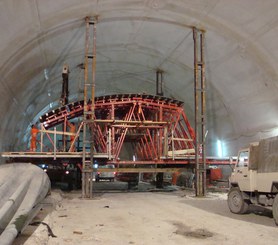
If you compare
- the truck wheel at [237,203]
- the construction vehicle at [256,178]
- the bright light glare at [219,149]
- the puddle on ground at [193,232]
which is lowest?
the puddle on ground at [193,232]

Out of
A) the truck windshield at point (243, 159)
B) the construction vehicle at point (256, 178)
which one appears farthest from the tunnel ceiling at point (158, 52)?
the construction vehicle at point (256, 178)

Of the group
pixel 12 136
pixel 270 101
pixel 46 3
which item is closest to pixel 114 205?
pixel 46 3

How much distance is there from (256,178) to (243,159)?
918 mm

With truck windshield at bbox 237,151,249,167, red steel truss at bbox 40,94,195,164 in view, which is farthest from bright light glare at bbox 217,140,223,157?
truck windshield at bbox 237,151,249,167

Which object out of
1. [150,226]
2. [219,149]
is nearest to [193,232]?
[150,226]

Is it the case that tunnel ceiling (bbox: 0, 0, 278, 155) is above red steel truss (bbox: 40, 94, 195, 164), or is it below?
above

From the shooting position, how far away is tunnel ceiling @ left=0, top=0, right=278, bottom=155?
39.5 feet

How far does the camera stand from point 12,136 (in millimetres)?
18750

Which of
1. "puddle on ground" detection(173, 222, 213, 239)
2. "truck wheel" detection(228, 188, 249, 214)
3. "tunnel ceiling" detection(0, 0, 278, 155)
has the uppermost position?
"tunnel ceiling" detection(0, 0, 278, 155)

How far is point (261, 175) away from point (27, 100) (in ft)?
44.9

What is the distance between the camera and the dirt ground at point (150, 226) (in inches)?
252

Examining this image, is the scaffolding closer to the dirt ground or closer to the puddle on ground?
the dirt ground

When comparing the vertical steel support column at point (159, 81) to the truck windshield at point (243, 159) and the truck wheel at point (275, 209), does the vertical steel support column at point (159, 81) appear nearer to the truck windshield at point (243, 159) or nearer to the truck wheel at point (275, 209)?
the truck windshield at point (243, 159)

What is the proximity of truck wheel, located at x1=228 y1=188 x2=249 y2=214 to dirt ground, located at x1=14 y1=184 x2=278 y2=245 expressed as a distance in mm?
188
